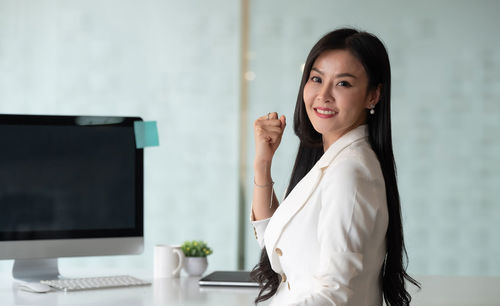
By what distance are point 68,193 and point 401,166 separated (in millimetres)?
2098

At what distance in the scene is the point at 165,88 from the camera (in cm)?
387

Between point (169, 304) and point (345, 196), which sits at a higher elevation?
point (345, 196)

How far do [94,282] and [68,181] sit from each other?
369 mm

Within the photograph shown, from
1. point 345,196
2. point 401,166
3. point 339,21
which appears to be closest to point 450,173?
point 401,166

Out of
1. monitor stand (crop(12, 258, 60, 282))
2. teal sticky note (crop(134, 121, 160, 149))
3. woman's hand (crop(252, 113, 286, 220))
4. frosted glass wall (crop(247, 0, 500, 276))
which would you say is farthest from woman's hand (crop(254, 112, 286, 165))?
frosted glass wall (crop(247, 0, 500, 276))

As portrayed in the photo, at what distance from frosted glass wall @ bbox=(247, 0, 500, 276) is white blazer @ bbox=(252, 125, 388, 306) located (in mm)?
2218

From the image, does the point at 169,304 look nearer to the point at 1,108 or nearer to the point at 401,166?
the point at 401,166

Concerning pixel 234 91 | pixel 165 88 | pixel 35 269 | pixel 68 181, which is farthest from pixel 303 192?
pixel 165 88

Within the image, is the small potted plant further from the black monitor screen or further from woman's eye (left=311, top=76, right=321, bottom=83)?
woman's eye (left=311, top=76, right=321, bottom=83)

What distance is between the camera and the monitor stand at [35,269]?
2254 mm

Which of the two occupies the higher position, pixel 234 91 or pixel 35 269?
pixel 234 91

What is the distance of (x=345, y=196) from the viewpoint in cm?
134

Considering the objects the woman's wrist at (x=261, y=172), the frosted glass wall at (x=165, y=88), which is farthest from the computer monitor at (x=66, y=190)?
the frosted glass wall at (x=165, y=88)

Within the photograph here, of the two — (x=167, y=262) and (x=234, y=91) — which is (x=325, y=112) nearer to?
(x=167, y=262)
